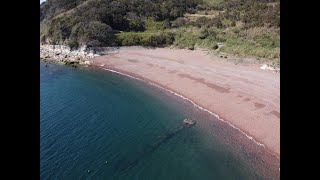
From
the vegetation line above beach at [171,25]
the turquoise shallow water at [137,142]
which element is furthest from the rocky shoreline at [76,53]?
the turquoise shallow water at [137,142]

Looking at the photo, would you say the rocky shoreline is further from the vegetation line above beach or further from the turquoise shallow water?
the turquoise shallow water

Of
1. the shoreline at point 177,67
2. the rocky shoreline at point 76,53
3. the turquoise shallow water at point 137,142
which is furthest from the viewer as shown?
the rocky shoreline at point 76,53

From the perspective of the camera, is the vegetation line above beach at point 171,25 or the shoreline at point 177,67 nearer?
the shoreline at point 177,67

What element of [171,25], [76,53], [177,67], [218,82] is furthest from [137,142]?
[171,25]

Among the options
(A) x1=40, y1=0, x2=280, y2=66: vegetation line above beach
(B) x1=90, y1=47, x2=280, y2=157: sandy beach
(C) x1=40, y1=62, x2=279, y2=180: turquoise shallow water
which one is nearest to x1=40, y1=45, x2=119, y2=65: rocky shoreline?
(A) x1=40, y1=0, x2=280, y2=66: vegetation line above beach

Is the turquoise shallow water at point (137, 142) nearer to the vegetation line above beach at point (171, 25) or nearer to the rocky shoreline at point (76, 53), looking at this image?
the vegetation line above beach at point (171, 25)
